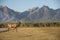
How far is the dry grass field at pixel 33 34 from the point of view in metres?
5.47

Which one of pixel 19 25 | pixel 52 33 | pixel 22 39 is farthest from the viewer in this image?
pixel 19 25

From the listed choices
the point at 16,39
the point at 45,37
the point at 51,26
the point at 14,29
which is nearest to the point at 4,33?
the point at 14,29

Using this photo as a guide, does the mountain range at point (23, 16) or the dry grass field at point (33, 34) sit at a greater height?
the mountain range at point (23, 16)

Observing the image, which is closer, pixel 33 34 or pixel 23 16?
pixel 33 34

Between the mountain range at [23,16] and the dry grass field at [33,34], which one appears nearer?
the dry grass field at [33,34]

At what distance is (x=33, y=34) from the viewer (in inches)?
232

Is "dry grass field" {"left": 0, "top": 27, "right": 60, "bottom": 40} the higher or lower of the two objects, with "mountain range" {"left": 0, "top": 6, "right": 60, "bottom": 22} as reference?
lower

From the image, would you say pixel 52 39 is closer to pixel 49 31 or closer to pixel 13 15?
pixel 49 31

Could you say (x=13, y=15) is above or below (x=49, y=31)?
above

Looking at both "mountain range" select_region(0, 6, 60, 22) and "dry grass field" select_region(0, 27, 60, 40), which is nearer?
"dry grass field" select_region(0, 27, 60, 40)

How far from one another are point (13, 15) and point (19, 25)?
201cm

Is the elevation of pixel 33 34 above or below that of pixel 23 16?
below

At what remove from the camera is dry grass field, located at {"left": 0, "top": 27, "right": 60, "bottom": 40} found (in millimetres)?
5473

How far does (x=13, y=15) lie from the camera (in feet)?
27.0
